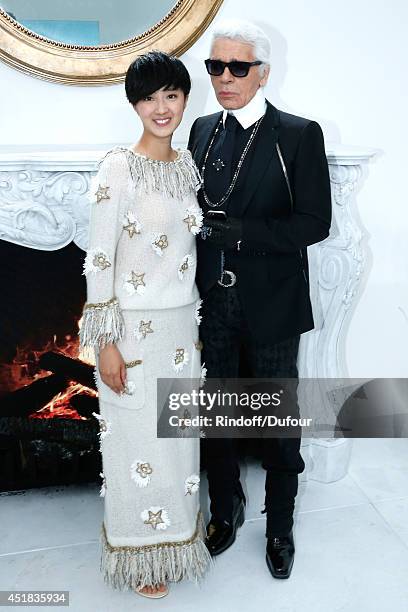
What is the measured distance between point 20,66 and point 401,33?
4.34 feet

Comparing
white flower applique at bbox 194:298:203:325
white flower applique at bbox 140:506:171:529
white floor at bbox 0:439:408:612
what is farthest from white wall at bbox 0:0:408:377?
white flower applique at bbox 140:506:171:529

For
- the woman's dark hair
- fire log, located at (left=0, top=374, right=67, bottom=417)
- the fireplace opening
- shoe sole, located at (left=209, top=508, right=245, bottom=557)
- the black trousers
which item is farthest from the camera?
fire log, located at (left=0, top=374, right=67, bottom=417)

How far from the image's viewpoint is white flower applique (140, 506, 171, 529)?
168 centimetres

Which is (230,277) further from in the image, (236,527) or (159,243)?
(236,527)

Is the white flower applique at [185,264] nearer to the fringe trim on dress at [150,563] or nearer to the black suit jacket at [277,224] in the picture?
the black suit jacket at [277,224]

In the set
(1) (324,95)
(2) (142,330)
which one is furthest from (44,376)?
(1) (324,95)

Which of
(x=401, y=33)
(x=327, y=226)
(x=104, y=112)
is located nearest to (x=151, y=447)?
(x=327, y=226)

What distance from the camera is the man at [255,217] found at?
1569mm

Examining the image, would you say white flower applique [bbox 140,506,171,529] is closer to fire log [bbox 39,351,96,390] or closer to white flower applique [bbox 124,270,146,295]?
white flower applique [bbox 124,270,146,295]

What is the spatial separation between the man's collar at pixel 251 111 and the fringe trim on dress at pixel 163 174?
173 millimetres

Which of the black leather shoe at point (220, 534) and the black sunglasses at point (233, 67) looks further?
the black leather shoe at point (220, 534)

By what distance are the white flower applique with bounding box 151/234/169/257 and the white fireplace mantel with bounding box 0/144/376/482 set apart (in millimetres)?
581

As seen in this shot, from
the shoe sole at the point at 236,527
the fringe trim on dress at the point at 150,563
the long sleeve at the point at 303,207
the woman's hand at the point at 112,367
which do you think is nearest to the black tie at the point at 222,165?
the long sleeve at the point at 303,207

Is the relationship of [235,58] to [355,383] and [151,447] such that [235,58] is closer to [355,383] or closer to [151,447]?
[151,447]
